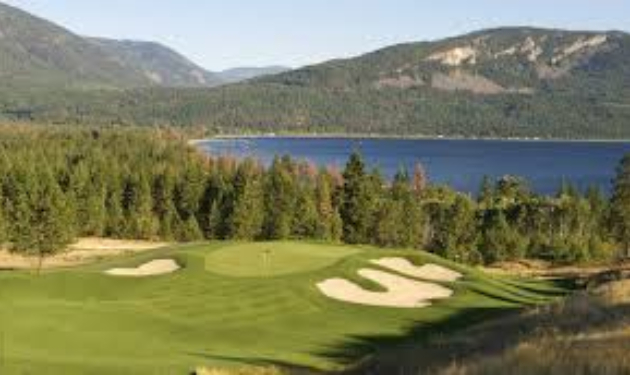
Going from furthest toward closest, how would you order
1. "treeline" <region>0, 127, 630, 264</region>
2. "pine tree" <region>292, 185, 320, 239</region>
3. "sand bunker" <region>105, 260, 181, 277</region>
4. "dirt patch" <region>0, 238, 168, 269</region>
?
1. "pine tree" <region>292, 185, 320, 239</region>
2. "treeline" <region>0, 127, 630, 264</region>
3. "dirt patch" <region>0, 238, 168, 269</region>
4. "sand bunker" <region>105, 260, 181, 277</region>

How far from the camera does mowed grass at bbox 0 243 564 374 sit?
92.4 feet

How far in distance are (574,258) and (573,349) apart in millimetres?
88842

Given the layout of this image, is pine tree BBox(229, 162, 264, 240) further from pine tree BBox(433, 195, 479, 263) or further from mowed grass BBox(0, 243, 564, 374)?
mowed grass BBox(0, 243, 564, 374)

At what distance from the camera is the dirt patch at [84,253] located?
278 ft

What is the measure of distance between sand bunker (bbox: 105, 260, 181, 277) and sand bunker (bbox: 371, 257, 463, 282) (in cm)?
1035

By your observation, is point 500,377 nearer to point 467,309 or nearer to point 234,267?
point 467,309

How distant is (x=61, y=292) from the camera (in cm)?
4166

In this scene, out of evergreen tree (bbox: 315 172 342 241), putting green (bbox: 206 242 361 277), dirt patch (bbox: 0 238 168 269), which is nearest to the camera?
putting green (bbox: 206 242 361 277)

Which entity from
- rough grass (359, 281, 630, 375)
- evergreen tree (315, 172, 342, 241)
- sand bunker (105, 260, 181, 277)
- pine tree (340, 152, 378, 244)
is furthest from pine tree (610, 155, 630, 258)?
rough grass (359, 281, 630, 375)

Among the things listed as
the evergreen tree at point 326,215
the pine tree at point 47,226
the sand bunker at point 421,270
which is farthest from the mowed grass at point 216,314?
the evergreen tree at point 326,215

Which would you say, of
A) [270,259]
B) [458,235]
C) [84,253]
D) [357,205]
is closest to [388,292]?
[270,259]

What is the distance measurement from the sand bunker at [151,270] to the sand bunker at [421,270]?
1035cm

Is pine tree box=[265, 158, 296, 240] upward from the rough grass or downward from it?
downward

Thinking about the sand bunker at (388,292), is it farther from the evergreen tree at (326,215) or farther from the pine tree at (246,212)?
the pine tree at (246,212)
